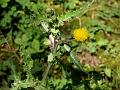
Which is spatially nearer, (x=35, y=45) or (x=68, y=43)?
(x=68, y=43)

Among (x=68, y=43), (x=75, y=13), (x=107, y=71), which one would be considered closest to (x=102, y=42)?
(x=107, y=71)

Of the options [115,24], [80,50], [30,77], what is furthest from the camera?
[115,24]

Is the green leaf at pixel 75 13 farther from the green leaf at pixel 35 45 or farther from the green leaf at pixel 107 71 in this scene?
the green leaf at pixel 107 71

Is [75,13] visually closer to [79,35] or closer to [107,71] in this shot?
[79,35]

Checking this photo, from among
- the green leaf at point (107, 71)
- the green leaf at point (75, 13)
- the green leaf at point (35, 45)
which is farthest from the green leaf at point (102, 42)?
the green leaf at point (75, 13)

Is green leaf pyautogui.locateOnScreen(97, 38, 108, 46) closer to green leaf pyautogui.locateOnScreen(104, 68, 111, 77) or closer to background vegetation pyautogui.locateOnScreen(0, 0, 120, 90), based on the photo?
background vegetation pyautogui.locateOnScreen(0, 0, 120, 90)

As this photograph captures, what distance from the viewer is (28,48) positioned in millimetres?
3055

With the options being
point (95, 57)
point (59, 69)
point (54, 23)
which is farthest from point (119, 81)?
point (54, 23)

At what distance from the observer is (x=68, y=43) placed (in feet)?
9.34

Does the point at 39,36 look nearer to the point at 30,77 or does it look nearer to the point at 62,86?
the point at 62,86

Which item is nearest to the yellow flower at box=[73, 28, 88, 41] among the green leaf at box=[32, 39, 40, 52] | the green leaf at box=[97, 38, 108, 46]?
the green leaf at box=[32, 39, 40, 52]

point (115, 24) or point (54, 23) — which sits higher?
point (54, 23)

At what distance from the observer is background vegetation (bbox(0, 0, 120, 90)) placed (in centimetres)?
287

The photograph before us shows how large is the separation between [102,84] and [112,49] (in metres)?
0.50
